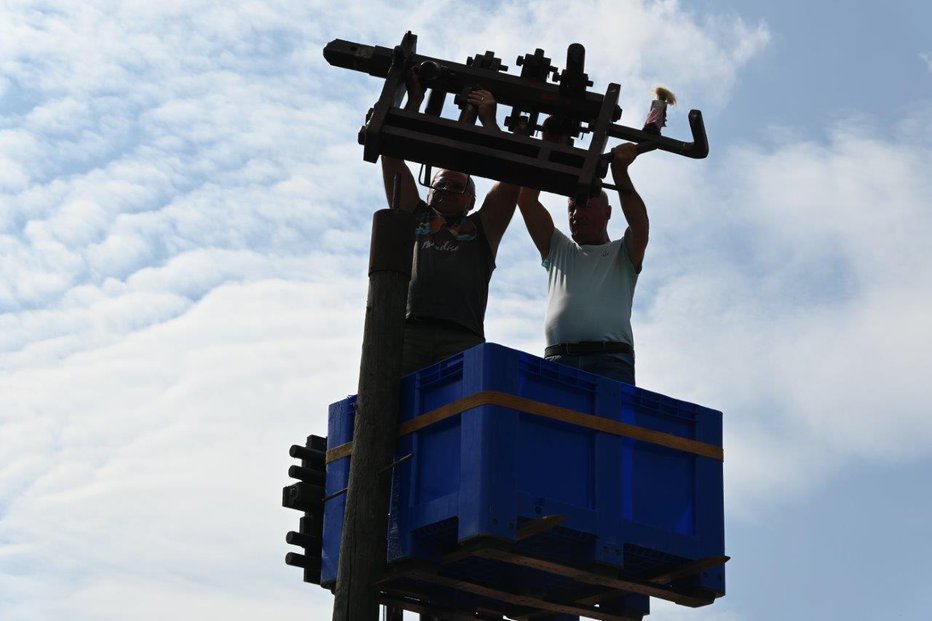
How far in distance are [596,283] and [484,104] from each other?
1.57 metres

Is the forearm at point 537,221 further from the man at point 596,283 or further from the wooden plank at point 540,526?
the wooden plank at point 540,526

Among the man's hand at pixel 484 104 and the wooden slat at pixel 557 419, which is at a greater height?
the man's hand at pixel 484 104

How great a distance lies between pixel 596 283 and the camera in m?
10.7

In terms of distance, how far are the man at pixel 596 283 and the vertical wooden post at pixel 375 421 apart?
127 cm

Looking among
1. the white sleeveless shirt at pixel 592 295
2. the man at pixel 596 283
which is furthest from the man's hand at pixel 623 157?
the white sleeveless shirt at pixel 592 295

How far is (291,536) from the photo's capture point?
1040 centimetres

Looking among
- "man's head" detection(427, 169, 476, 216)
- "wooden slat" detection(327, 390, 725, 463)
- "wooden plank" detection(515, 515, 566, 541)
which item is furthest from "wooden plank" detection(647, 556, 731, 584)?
"man's head" detection(427, 169, 476, 216)

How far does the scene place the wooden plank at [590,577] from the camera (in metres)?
8.98

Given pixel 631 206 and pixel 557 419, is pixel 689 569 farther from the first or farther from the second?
pixel 631 206

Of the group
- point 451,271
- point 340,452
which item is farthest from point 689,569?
point 451,271

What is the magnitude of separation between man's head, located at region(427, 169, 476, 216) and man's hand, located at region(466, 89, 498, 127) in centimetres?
77

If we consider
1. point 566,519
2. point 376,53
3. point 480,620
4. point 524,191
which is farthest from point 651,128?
point 480,620

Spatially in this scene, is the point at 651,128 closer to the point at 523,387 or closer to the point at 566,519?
the point at 523,387

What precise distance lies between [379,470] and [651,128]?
306cm
